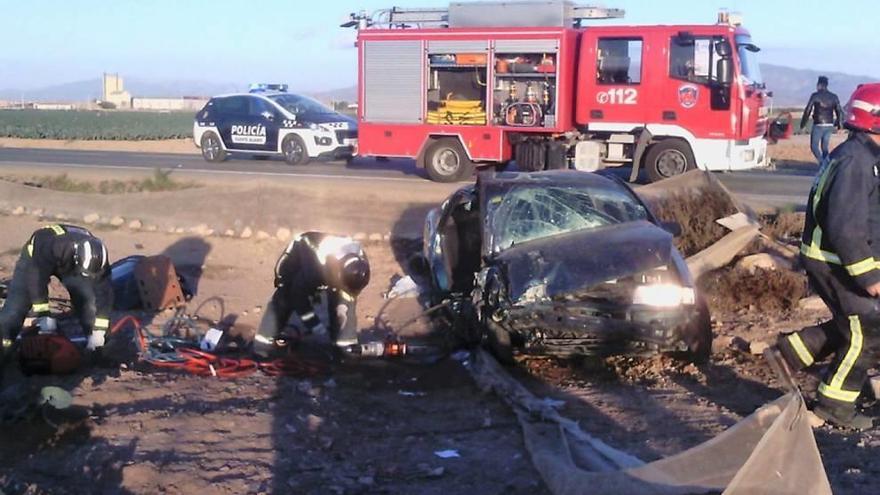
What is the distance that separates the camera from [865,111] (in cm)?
607

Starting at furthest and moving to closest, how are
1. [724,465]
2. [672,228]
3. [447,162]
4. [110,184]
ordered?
[110,184] < [447,162] < [672,228] < [724,465]

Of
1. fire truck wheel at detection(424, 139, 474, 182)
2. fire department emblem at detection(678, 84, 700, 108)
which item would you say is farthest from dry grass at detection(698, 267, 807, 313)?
fire truck wheel at detection(424, 139, 474, 182)

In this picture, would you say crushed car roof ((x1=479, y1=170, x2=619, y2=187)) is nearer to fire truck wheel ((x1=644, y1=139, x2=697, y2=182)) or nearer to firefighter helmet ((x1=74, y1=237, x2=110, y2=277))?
firefighter helmet ((x1=74, y1=237, x2=110, y2=277))

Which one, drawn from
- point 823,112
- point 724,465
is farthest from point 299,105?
point 724,465

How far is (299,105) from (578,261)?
54.5 feet

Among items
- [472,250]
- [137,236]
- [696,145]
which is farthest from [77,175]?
[472,250]

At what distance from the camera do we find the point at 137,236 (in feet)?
54.5

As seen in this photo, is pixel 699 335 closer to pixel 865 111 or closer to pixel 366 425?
pixel 865 111

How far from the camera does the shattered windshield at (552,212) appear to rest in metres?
8.82

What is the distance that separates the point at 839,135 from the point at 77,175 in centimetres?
2270

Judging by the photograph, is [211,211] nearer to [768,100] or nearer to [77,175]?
[77,175]

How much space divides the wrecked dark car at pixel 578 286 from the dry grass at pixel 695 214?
2892 mm

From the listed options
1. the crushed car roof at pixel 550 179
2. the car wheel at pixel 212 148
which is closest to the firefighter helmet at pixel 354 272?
the crushed car roof at pixel 550 179

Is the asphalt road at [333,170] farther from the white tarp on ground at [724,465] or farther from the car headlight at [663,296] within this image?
the white tarp on ground at [724,465]
